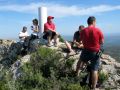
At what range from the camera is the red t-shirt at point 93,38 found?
1312cm

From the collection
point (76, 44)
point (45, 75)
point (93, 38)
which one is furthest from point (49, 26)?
point (93, 38)

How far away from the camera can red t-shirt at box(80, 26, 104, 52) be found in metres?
13.1

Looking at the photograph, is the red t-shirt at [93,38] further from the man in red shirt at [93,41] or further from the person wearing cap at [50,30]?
the person wearing cap at [50,30]

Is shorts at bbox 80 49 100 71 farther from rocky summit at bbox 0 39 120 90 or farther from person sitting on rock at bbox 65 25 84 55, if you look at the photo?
person sitting on rock at bbox 65 25 84 55

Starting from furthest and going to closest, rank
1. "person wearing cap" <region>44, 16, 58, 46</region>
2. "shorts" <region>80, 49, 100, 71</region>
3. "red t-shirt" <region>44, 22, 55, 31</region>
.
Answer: "red t-shirt" <region>44, 22, 55, 31</region> → "person wearing cap" <region>44, 16, 58, 46</region> → "shorts" <region>80, 49, 100, 71</region>

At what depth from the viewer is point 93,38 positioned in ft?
43.1

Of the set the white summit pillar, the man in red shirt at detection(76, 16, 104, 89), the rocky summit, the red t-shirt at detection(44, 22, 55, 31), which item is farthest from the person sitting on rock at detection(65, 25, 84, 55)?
the man in red shirt at detection(76, 16, 104, 89)

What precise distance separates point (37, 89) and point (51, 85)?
0.64m

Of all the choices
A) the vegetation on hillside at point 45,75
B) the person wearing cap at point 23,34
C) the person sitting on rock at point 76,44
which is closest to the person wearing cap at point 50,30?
the person sitting on rock at point 76,44

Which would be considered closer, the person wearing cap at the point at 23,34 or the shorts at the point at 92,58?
the shorts at the point at 92,58

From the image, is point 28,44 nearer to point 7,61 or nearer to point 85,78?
point 7,61

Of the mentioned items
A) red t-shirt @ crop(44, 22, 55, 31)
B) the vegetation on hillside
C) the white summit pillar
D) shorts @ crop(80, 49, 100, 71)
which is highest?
the white summit pillar

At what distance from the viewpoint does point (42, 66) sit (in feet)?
49.6

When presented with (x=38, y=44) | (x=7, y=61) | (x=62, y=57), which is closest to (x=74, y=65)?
(x=62, y=57)
